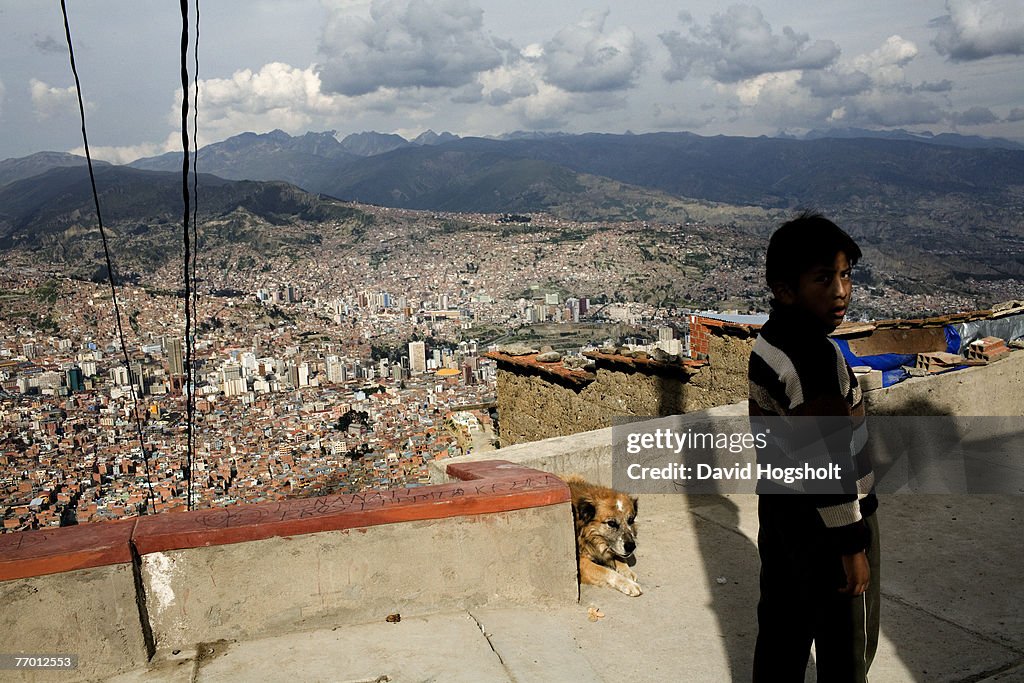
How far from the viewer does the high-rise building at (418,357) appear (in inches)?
1616

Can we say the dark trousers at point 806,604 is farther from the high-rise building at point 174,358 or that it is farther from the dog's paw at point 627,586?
the high-rise building at point 174,358

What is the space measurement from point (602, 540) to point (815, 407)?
6.10ft

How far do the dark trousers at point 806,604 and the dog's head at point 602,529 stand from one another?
4.57 ft

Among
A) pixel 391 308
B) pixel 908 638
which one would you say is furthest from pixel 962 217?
pixel 908 638

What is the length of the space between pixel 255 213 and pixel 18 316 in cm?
5389

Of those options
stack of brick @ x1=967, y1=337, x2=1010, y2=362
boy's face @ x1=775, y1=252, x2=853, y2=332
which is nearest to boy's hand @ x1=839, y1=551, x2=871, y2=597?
boy's face @ x1=775, y1=252, x2=853, y2=332

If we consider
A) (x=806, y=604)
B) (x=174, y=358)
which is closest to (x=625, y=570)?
(x=806, y=604)

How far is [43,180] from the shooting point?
4761 inches

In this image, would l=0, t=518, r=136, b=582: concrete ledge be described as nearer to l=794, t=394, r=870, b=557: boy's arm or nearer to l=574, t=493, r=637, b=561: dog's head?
l=574, t=493, r=637, b=561: dog's head

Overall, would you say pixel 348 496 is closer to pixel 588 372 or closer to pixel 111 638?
pixel 111 638

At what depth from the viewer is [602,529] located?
11.8 feet

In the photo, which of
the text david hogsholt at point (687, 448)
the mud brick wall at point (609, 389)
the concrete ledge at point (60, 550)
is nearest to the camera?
the concrete ledge at point (60, 550)

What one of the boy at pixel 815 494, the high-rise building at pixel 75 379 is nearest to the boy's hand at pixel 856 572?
the boy at pixel 815 494

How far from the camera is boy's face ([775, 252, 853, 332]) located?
2037 millimetres
